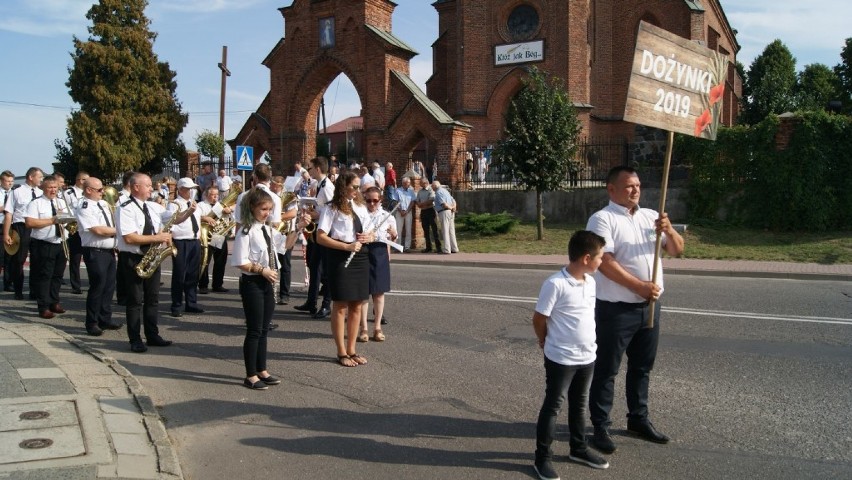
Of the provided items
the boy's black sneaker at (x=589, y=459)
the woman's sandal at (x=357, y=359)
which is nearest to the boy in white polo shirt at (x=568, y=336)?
the boy's black sneaker at (x=589, y=459)

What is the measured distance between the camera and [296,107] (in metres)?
30.8

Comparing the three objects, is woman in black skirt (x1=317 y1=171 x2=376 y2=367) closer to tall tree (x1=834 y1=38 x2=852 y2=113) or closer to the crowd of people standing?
the crowd of people standing

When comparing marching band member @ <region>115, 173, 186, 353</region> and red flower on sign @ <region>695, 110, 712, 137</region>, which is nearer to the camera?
red flower on sign @ <region>695, 110, 712, 137</region>

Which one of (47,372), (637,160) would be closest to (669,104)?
(47,372)

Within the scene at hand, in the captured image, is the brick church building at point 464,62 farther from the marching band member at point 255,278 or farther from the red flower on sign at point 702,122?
the red flower on sign at point 702,122

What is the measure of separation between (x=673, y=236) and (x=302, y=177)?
9959 mm

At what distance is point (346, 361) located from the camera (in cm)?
687

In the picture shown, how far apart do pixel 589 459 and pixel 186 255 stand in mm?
6988

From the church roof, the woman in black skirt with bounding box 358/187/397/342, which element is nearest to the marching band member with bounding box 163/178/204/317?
the woman in black skirt with bounding box 358/187/397/342

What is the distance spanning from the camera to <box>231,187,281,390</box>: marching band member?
20.0 feet

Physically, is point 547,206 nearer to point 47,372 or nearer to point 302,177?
point 302,177

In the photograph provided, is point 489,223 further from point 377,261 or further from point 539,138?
point 377,261

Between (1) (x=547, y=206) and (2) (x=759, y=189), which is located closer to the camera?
(2) (x=759, y=189)

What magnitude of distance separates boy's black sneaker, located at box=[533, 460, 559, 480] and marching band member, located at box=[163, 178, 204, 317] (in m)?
6.68
